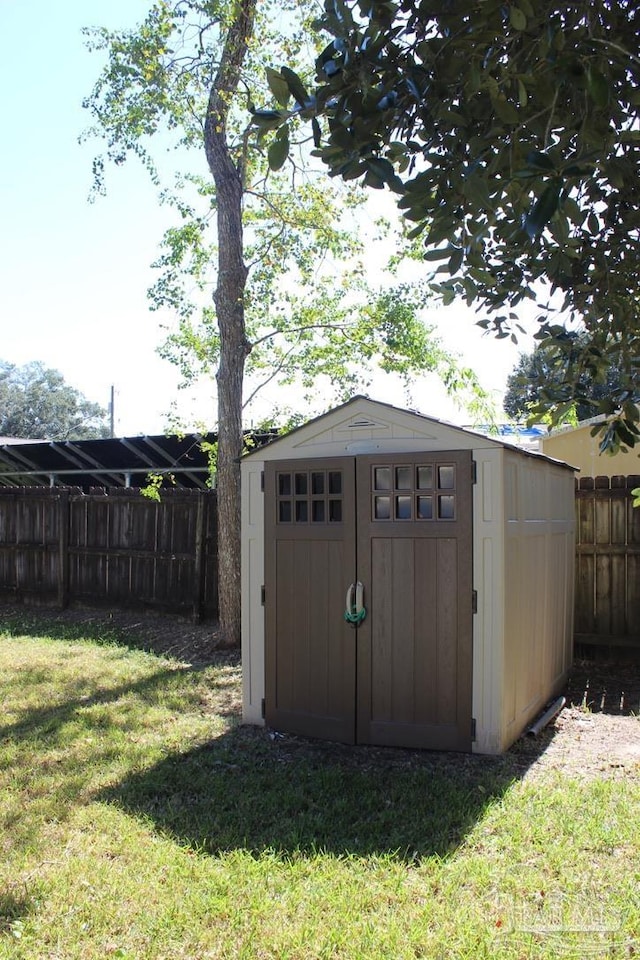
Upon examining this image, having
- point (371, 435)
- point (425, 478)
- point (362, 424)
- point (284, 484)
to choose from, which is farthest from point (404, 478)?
point (284, 484)

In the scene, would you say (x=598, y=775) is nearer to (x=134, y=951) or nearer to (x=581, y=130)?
(x=134, y=951)

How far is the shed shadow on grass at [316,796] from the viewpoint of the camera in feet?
12.0

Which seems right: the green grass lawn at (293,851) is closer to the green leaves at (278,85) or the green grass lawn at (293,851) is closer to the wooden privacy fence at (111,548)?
the green leaves at (278,85)

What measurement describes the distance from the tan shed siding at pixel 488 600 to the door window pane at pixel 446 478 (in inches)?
6.5

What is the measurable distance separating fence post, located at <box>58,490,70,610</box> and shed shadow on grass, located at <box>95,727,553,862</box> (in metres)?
6.36

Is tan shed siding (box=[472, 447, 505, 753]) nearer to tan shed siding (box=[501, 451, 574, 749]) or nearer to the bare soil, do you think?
tan shed siding (box=[501, 451, 574, 749])

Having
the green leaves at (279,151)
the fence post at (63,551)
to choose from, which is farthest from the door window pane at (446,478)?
the fence post at (63,551)

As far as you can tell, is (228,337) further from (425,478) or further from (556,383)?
(556,383)

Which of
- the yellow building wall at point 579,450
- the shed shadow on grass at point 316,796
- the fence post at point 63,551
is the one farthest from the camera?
the yellow building wall at point 579,450

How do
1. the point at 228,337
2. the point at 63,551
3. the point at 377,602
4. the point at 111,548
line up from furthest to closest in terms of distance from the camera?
1. the point at 63,551
2. the point at 111,548
3. the point at 228,337
4. the point at 377,602

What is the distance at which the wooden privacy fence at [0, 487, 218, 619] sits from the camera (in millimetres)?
9516

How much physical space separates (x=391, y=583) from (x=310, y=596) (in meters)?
0.62

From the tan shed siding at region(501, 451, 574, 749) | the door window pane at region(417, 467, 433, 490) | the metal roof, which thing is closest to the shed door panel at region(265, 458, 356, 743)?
the door window pane at region(417, 467, 433, 490)

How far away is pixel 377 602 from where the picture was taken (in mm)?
5082
